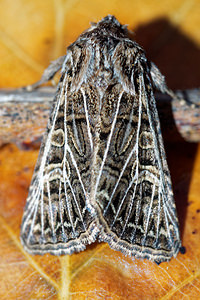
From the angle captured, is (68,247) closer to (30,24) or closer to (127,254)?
(127,254)

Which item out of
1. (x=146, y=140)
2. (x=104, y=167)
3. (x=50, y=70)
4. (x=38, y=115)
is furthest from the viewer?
(x=50, y=70)

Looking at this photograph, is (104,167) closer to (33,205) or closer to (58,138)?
(58,138)

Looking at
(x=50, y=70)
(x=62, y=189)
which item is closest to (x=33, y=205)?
(x=62, y=189)

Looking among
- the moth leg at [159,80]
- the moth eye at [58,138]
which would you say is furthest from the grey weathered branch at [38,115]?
the moth eye at [58,138]

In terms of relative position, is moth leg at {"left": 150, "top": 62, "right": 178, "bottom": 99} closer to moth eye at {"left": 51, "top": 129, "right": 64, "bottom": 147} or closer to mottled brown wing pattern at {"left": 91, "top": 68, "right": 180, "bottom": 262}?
mottled brown wing pattern at {"left": 91, "top": 68, "right": 180, "bottom": 262}

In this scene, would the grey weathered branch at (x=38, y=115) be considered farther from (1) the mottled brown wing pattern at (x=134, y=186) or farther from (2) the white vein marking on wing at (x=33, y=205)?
(2) the white vein marking on wing at (x=33, y=205)

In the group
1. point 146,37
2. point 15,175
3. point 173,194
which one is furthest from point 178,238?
point 146,37
